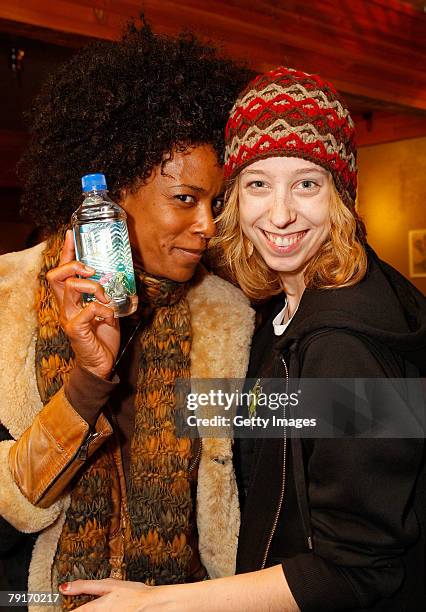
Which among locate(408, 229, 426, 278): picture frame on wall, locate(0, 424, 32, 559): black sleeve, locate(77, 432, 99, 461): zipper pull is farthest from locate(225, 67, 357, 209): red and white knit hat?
locate(408, 229, 426, 278): picture frame on wall

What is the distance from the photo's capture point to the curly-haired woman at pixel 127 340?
4.23ft

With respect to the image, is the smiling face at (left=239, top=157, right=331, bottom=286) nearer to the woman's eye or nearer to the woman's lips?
the woman's lips

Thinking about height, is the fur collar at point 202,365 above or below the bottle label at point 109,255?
below

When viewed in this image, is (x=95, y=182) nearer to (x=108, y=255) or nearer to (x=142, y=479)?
(x=108, y=255)

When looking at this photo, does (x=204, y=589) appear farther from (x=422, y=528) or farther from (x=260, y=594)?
(x=422, y=528)

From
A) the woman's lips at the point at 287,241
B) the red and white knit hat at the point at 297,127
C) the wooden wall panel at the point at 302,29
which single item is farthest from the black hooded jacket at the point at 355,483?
the wooden wall panel at the point at 302,29

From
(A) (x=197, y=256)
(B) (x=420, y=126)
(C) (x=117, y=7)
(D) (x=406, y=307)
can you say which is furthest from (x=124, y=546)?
(B) (x=420, y=126)

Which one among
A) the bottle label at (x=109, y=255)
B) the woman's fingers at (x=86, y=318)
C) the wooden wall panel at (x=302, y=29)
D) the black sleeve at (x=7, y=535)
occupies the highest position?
the wooden wall panel at (x=302, y=29)

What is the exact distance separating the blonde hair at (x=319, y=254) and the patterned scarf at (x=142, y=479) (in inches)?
8.2

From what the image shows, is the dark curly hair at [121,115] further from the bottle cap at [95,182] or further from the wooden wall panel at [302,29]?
the wooden wall panel at [302,29]

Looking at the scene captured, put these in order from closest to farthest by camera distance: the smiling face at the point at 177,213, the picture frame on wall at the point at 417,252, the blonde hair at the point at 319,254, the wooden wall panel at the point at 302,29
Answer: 1. the blonde hair at the point at 319,254
2. the smiling face at the point at 177,213
3. the wooden wall panel at the point at 302,29
4. the picture frame on wall at the point at 417,252

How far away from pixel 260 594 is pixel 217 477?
1.58ft

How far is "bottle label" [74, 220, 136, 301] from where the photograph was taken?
3.92 ft

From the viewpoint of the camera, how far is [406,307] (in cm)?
115
